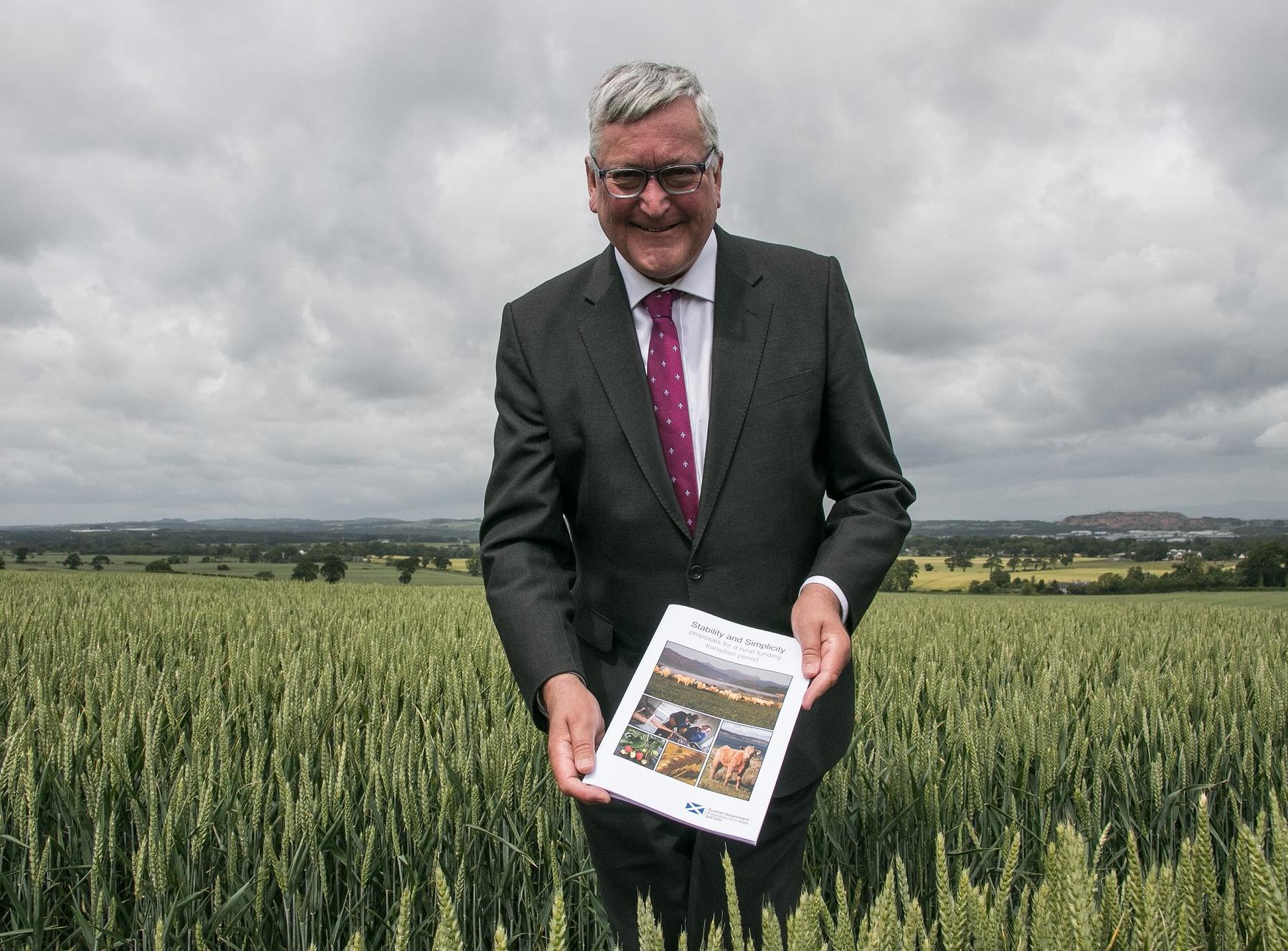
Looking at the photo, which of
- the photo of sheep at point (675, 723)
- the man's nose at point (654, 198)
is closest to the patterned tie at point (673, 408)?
the man's nose at point (654, 198)

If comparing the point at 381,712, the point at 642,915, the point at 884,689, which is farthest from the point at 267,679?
the point at 642,915

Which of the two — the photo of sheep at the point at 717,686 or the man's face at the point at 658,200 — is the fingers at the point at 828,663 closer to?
the photo of sheep at the point at 717,686

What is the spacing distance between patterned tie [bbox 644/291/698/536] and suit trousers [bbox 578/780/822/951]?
58 centimetres

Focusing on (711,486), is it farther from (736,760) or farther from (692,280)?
(736,760)

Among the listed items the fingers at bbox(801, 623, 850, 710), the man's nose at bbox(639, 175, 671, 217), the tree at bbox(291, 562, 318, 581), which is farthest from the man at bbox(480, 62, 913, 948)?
the tree at bbox(291, 562, 318, 581)

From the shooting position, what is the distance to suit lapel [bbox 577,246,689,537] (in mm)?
1688

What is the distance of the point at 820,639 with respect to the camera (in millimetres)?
1450

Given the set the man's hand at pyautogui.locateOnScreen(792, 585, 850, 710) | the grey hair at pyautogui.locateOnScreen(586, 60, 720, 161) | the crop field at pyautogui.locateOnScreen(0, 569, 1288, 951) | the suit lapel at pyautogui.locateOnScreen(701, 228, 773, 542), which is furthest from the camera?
the suit lapel at pyautogui.locateOnScreen(701, 228, 773, 542)

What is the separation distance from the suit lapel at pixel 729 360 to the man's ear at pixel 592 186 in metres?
0.27

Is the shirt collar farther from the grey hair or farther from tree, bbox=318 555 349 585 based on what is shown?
tree, bbox=318 555 349 585

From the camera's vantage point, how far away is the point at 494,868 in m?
2.49

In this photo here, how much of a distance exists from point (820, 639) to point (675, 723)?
10.9 inches

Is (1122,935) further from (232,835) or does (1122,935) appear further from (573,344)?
(232,835)

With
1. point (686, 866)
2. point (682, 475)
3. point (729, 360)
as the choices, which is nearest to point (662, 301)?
point (729, 360)
